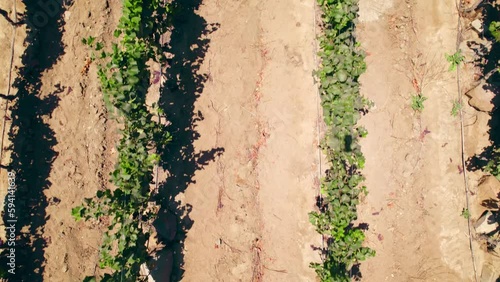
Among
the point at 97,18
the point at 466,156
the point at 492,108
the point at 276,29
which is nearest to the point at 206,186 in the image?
the point at 276,29

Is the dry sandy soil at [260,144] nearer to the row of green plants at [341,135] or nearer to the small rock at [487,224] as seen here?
the small rock at [487,224]

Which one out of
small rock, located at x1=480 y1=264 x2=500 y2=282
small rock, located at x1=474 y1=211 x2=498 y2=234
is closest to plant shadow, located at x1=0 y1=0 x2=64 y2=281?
small rock, located at x1=474 y1=211 x2=498 y2=234

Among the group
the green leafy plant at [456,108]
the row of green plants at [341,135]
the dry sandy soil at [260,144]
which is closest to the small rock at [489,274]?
the dry sandy soil at [260,144]

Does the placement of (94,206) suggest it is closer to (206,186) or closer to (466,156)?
(206,186)

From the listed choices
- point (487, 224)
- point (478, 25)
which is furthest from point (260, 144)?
point (478, 25)

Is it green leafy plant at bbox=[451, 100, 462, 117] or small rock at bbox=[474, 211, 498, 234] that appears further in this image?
green leafy plant at bbox=[451, 100, 462, 117]

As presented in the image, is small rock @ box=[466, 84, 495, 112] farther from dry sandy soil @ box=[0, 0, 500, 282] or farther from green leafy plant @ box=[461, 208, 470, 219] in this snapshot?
green leafy plant @ box=[461, 208, 470, 219]
